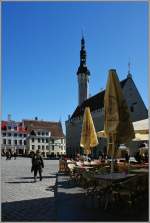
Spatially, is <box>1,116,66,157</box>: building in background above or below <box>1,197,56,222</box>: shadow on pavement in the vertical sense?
above

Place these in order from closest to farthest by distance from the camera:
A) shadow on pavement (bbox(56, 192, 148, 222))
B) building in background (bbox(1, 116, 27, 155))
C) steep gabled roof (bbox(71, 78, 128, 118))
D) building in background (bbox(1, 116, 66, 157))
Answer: shadow on pavement (bbox(56, 192, 148, 222)), steep gabled roof (bbox(71, 78, 128, 118)), building in background (bbox(1, 116, 27, 155)), building in background (bbox(1, 116, 66, 157))

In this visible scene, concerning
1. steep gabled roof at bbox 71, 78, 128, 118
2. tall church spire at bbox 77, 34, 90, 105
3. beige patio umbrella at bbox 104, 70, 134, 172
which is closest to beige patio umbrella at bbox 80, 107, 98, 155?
beige patio umbrella at bbox 104, 70, 134, 172

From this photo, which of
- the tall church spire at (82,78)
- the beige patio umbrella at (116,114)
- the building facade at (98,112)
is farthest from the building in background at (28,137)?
the beige patio umbrella at (116,114)

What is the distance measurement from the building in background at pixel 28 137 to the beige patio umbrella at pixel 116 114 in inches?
3692

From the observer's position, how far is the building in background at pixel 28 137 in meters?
103

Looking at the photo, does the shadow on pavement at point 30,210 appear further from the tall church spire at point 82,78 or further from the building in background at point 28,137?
the building in background at point 28,137

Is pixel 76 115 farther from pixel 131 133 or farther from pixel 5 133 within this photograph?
pixel 131 133

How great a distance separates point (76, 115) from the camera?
7531 cm

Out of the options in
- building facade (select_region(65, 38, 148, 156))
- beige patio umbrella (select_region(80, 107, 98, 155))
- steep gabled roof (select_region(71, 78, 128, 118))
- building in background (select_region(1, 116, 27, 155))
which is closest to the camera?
beige patio umbrella (select_region(80, 107, 98, 155))

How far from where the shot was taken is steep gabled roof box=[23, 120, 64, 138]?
104 m

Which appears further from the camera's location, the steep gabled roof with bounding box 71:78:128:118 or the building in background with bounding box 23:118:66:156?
the building in background with bounding box 23:118:66:156

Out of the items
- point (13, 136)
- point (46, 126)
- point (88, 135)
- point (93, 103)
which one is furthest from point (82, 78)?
point (88, 135)

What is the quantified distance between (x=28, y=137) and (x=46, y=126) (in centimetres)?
580

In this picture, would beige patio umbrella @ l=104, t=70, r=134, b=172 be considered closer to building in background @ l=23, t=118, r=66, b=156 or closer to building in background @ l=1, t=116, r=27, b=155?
building in background @ l=23, t=118, r=66, b=156
